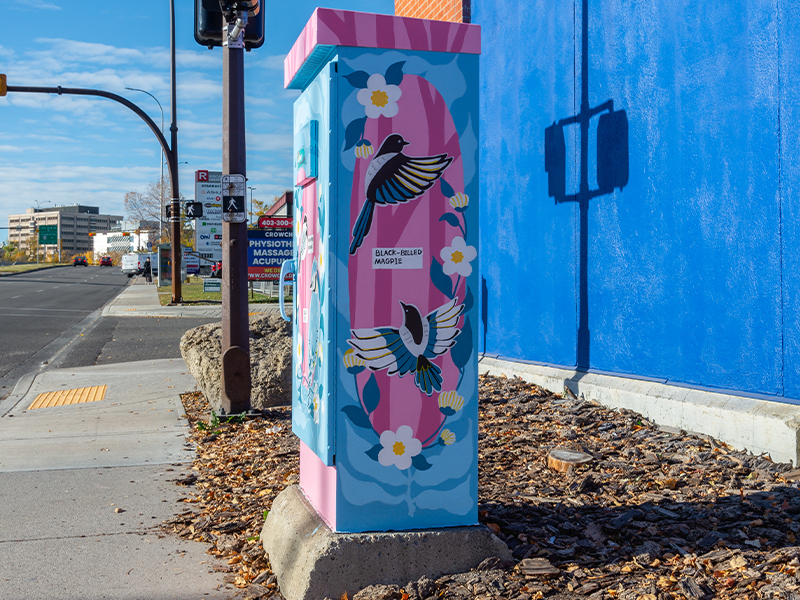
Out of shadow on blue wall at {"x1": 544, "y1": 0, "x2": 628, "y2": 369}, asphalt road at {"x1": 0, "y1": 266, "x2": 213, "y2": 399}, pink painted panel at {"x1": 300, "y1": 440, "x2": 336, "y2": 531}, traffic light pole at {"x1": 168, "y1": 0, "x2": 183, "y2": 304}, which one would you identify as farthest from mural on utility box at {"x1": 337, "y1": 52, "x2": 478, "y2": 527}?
traffic light pole at {"x1": 168, "y1": 0, "x2": 183, "y2": 304}

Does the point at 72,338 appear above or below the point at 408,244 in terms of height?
below

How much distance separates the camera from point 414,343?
3.40m

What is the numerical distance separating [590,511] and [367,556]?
1543 mm

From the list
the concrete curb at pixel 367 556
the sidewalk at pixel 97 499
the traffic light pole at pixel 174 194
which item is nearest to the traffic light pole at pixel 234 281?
the sidewalk at pixel 97 499

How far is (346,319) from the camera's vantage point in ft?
10.9

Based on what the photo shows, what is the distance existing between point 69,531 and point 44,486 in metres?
1.10

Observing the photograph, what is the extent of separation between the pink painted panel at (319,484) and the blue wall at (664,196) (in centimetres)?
336

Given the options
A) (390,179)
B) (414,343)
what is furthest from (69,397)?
(390,179)

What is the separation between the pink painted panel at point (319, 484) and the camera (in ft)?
11.1

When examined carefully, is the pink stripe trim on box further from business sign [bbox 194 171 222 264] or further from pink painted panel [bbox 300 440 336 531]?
Answer: business sign [bbox 194 171 222 264]

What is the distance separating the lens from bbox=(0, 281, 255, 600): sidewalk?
3598 mm

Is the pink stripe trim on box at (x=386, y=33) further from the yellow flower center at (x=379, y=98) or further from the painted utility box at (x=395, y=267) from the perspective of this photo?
the yellow flower center at (x=379, y=98)

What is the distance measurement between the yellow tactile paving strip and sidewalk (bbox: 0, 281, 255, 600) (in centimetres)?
6

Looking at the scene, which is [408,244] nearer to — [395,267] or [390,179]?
[395,267]
